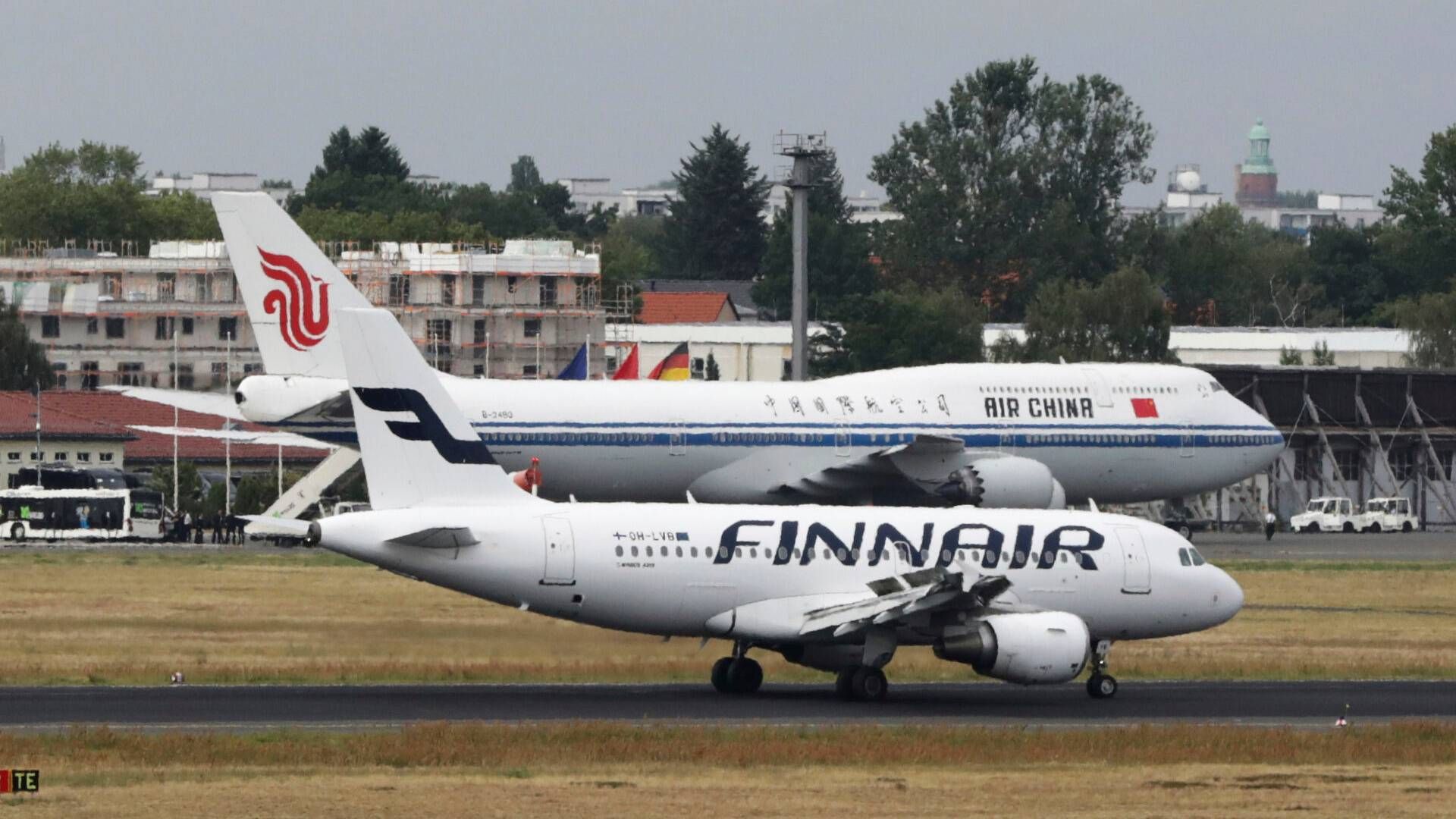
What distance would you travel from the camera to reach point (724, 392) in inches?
2445

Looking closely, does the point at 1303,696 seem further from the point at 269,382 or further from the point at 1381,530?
the point at 1381,530

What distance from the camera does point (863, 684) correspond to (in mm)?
33375

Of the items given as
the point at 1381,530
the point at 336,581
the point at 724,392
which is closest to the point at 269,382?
the point at 336,581

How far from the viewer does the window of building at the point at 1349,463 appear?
316 ft

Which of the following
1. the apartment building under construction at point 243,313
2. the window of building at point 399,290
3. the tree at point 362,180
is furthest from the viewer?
the tree at point 362,180

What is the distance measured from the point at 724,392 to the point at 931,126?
9976 centimetres

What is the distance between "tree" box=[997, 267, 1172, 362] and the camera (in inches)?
4579

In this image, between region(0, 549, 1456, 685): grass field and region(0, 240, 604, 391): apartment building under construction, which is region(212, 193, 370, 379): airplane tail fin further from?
region(0, 240, 604, 391): apartment building under construction

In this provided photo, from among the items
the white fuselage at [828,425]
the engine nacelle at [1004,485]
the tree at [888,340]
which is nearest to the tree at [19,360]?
the tree at [888,340]

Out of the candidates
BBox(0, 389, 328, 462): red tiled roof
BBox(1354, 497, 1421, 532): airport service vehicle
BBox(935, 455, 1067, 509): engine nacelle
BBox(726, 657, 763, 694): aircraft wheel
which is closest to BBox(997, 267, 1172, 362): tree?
BBox(1354, 497, 1421, 532): airport service vehicle

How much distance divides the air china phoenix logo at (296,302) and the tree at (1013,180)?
10033cm

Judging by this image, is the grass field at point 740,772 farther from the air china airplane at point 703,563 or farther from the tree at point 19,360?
the tree at point 19,360

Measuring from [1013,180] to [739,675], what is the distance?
408ft

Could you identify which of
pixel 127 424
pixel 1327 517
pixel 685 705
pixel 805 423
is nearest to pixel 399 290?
pixel 127 424
